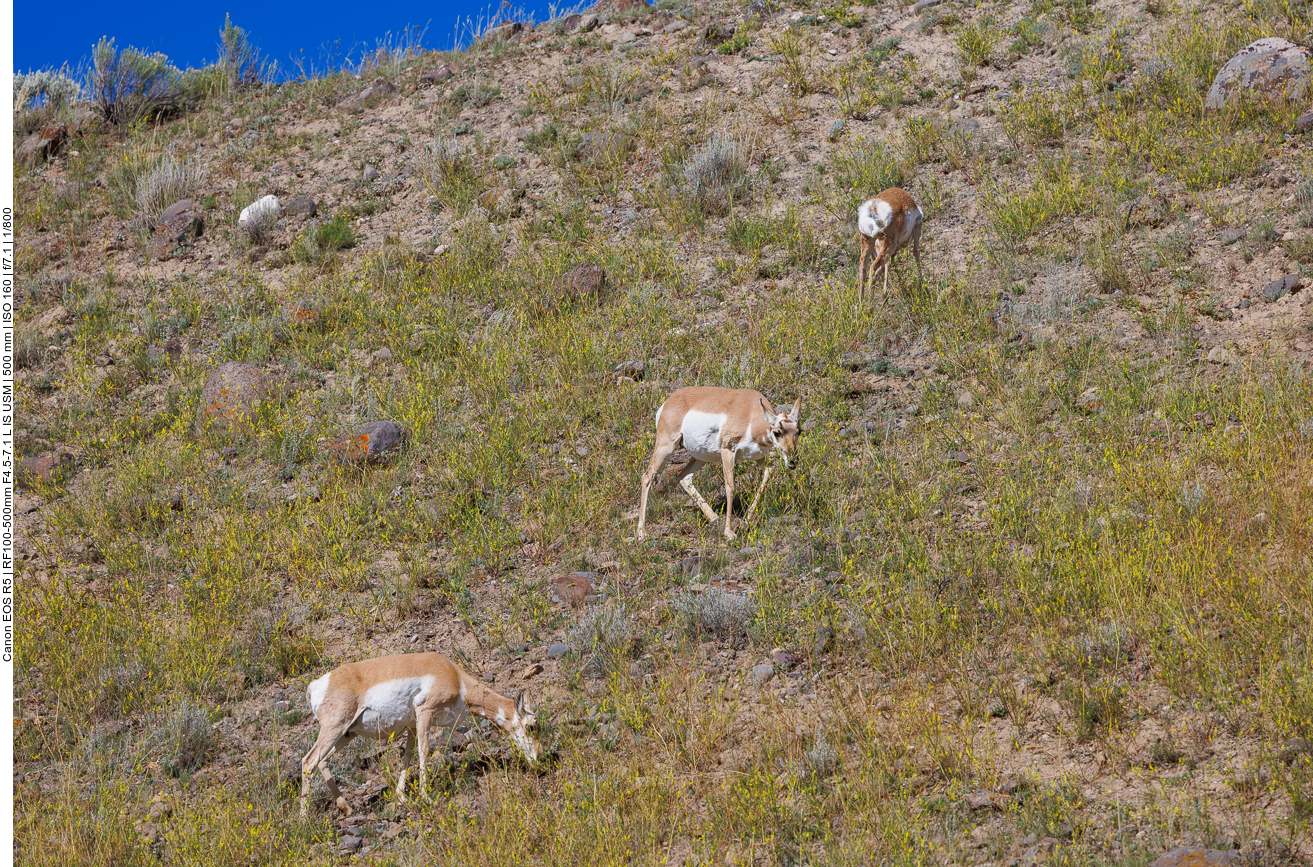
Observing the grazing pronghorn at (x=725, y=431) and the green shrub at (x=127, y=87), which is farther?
the green shrub at (x=127, y=87)

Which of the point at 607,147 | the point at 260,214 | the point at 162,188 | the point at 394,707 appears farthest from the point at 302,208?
the point at 394,707

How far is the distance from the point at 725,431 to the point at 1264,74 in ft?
33.4

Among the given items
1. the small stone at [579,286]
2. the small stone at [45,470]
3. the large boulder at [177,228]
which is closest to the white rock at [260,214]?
the large boulder at [177,228]

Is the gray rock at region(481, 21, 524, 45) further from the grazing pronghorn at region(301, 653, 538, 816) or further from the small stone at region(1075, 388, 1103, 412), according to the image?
the grazing pronghorn at region(301, 653, 538, 816)

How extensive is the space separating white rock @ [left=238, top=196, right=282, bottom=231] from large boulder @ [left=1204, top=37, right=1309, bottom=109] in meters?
14.8

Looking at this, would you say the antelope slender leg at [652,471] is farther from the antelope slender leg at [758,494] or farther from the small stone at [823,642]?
the small stone at [823,642]

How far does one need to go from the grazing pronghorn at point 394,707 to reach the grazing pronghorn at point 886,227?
24.4 ft

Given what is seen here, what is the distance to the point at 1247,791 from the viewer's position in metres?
4.80

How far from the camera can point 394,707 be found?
6.14 m

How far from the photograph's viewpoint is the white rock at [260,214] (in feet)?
54.8

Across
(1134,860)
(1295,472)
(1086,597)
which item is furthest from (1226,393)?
(1134,860)

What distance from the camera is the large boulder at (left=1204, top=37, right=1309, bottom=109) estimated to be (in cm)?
1290

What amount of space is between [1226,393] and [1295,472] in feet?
5.98

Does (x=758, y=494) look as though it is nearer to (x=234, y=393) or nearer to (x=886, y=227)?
(x=886, y=227)
